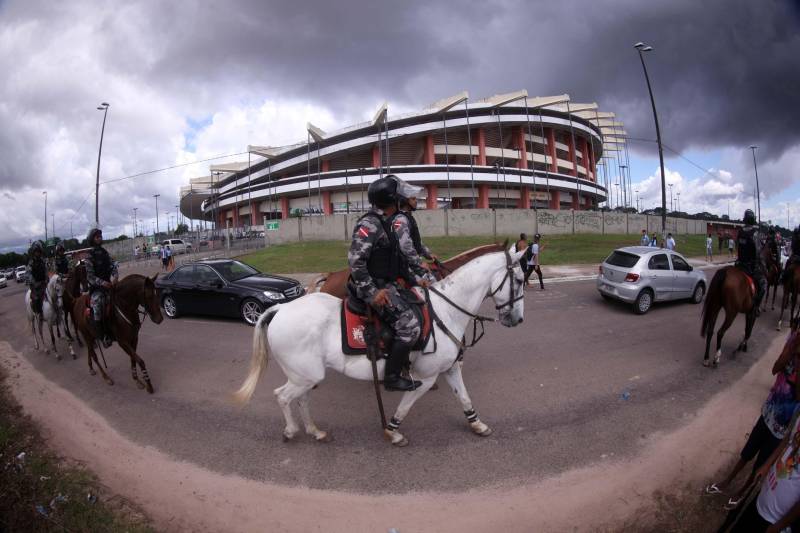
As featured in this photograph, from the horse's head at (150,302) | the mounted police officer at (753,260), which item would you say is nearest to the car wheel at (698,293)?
the mounted police officer at (753,260)

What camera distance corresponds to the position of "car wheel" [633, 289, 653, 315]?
343 inches

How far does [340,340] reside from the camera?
3.55 meters

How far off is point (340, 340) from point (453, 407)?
177 centimetres

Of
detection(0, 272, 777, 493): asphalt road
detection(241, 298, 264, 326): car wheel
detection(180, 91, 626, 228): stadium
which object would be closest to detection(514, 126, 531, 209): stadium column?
detection(180, 91, 626, 228): stadium

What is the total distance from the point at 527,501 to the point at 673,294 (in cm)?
884

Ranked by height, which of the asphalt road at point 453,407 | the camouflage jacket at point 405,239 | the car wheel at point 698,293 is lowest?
the asphalt road at point 453,407

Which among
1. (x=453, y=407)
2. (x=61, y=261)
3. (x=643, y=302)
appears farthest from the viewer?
(x=643, y=302)

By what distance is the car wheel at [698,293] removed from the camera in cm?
973

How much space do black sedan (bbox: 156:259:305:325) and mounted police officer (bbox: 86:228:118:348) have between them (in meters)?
2.98

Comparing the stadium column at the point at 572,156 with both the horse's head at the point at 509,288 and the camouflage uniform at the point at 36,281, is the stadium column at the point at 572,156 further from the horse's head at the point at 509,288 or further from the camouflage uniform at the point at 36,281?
the camouflage uniform at the point at 36,281

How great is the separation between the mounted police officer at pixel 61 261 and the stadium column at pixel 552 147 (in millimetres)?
53864

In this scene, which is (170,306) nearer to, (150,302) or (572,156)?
(150,302)

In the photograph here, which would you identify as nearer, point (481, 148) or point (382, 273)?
point (382, 273)

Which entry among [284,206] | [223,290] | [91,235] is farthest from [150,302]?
[284,206]
